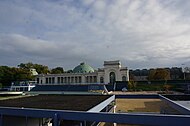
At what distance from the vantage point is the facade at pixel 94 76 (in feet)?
225

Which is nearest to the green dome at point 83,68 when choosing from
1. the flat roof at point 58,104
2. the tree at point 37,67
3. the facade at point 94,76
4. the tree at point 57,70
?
the facade at point 94,76

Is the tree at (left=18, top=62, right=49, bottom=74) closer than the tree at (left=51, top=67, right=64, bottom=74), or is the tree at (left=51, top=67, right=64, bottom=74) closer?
the tree at (left=18, top=62, right=49, bottom=74)

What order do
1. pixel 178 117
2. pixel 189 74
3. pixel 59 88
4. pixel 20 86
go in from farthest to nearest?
A: pixel 189 74, pixel 20 86, pixel 59 88, pixel 178 117

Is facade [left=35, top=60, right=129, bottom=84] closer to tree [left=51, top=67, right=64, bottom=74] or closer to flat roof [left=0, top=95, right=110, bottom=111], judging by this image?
tree [left=51, top=67, right=64, bottom=74]

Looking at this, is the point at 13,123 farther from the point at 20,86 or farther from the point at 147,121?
the point at 20,86

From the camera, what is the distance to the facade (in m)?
68.6

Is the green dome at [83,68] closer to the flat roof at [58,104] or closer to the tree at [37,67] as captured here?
the tree at [37,67]

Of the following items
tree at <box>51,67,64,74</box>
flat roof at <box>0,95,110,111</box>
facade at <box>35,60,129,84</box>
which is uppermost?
tree at <box>51,67,64,74</box>

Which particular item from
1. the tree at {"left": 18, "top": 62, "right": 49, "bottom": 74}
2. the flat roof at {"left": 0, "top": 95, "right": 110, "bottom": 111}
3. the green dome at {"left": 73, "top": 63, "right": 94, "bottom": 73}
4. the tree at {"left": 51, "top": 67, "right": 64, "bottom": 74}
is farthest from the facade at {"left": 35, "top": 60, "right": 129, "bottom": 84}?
the flat roof at {"left": 0, "top": 95, "right": 110, "bottom": 111}

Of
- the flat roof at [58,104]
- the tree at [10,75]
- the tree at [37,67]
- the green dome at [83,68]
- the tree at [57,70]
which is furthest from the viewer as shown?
the tree at [57,70]

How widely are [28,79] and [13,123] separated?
62958mm

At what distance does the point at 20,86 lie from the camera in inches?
2409

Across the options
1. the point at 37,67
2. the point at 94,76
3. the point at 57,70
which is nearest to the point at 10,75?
the point at 37,67

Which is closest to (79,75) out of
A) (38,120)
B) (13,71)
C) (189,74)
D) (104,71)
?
(104,71)
